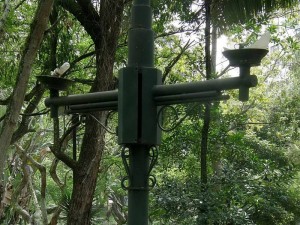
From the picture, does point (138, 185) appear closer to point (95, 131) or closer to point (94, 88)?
point (95, 131)

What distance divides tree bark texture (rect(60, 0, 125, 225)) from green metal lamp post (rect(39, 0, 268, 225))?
321 cm

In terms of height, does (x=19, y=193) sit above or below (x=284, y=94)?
below

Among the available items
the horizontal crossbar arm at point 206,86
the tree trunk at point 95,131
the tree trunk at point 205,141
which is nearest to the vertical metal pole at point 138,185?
the horizontal crossbar arm at point 206,86

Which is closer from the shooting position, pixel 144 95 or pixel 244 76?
pixel 244 76

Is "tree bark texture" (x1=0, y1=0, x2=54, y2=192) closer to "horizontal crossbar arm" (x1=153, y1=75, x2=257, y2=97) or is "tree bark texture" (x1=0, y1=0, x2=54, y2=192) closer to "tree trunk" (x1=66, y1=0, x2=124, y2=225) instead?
"tree trunk" (x1=66, y1=0, x2=124, y2=225)

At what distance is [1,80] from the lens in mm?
9266

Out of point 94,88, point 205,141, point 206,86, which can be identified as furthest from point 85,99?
point 205,141

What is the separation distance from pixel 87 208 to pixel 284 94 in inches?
359

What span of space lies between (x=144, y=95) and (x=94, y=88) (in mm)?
4057

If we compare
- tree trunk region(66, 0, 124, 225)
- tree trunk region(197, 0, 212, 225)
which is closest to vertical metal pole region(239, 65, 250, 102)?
tree trunk region(66, 0, 124, 225)

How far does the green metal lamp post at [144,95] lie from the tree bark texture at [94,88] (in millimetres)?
3212

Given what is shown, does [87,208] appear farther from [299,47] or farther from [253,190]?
[299,47]

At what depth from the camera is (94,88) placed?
639 cm

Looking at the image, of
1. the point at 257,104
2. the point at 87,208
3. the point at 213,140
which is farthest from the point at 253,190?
the point at 257,104
